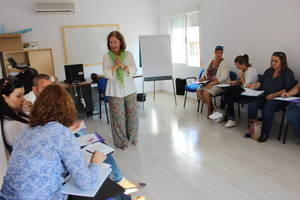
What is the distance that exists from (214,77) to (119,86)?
2044 millimetres

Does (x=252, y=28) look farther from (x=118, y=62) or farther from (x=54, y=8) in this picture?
(x=54, y=8)

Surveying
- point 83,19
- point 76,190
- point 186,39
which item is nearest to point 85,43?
point 83,19

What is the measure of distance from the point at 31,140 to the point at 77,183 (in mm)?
309

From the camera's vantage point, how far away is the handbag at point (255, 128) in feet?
11.2

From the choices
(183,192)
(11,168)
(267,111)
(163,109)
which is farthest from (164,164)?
(163,109)

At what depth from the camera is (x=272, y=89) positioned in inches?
142

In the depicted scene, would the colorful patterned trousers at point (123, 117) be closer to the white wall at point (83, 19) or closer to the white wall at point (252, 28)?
the white wall at point (252, 28)

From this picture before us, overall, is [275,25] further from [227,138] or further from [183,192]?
[183,192]

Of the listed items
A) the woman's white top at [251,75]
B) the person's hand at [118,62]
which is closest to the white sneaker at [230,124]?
the woman's white top at [251,75]

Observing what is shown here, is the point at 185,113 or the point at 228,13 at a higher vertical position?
the point at 228,13

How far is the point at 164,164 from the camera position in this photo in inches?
116

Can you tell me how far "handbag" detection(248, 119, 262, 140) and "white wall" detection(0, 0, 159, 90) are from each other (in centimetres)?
385

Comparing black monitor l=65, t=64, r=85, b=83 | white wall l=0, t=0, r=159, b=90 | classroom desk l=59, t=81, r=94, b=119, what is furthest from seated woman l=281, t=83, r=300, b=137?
white wall l=0, t=0, r=159, b=90

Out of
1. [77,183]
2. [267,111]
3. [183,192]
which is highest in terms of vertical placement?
[77,183]
